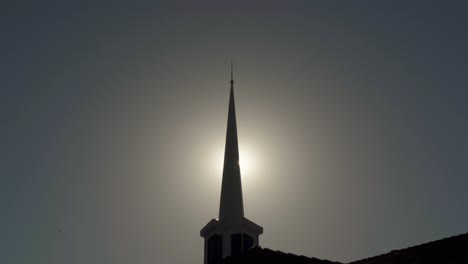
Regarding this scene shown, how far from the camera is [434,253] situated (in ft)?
50.3

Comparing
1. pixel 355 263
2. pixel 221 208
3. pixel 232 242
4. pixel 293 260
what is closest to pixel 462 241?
pixel 355 263

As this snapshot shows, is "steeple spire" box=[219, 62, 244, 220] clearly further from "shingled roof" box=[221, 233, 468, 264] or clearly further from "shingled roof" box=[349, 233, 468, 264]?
"shingled roof" box=[349, 233, 468, 264]

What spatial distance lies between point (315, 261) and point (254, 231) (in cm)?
2265

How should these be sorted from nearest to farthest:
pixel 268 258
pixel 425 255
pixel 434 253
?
pixel 434 253 → pixel 425 255 → pixel 268 258

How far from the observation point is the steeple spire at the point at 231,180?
41906 mm

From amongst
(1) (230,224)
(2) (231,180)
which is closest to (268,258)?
(1) (230,224)

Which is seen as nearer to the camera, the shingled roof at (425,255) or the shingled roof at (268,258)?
the shingled roof at (425,255)

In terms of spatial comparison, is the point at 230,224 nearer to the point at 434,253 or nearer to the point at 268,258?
the point at 268,258

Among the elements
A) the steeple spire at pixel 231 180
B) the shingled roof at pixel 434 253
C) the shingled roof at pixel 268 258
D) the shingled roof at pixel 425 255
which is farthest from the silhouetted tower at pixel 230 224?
the shingled roof at pixel 434 253

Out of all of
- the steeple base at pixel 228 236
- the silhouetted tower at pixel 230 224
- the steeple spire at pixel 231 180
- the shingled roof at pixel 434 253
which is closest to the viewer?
the shingled roof at pixel 434 253

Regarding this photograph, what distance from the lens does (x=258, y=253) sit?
18562mm

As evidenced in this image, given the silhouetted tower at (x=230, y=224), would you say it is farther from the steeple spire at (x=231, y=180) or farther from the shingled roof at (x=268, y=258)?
the shingled roof at (x=268, y=258)

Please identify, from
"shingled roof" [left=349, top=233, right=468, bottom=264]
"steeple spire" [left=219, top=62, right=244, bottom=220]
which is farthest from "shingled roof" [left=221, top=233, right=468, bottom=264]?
"steeple spire" [left=219, top=62, right=244, bottom=220]

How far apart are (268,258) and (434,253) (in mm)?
4519
